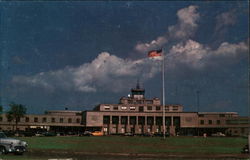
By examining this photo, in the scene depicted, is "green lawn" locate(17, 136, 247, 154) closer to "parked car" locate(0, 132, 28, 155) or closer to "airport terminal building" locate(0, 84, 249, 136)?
"parked car" locate(0, 132, 28, 155)

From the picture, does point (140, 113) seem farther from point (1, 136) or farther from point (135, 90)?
point (1, 136)

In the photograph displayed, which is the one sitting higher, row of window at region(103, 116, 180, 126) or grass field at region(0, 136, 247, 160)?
row of window at region(103, 116, 180, 126)

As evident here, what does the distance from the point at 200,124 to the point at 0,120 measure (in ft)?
243

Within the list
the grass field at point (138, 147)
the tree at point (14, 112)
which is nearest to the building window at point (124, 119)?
the tree at point (14, 112)

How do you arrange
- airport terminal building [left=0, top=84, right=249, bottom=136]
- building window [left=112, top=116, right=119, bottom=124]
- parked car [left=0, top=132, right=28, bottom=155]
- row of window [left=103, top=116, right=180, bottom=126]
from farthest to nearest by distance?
building window [left=112, top=116, right=119, bottom=124] → row of window [left=103, top=116, right=180, bottom=126] → airport terminal building [left=0, top=84, right=249, bottom=136] → parked car [left=0, top=132, right=28, bottom=155]

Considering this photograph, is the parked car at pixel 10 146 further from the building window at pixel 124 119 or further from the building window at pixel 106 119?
the building window at pixel 124 119

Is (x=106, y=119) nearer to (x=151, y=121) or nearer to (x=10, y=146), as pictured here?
(x=151, y=121)

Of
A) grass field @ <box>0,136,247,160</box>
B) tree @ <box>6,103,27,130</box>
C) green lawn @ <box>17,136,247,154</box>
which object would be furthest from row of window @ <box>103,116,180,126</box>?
grass field @ <box>0,136,247,160</box>

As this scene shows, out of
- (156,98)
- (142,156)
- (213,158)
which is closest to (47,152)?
(142,156)

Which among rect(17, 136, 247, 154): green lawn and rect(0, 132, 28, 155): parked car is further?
rect(17, 136, 247, 154): green lawn

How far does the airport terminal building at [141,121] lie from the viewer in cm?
12506

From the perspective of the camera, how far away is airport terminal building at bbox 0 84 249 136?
410ft

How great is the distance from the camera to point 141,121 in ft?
419

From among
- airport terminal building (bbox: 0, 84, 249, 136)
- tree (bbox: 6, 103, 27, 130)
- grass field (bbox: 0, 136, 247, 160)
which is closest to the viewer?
grass field (bbox: 0, 136, 247, 160)
